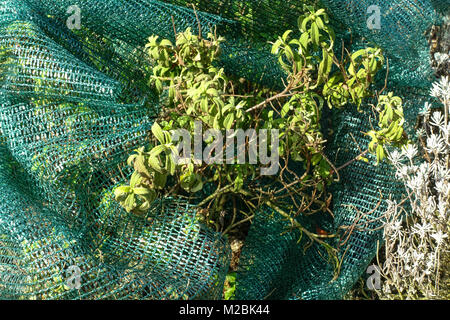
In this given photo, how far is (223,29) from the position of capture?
237 centimetres

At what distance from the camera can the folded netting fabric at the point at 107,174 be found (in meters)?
1.87

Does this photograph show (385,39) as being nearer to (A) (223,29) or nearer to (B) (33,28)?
(A) (223,29)

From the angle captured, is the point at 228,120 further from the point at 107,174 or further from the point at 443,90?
the point at 443,90

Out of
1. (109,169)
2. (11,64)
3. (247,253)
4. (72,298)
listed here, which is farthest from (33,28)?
(247,253)

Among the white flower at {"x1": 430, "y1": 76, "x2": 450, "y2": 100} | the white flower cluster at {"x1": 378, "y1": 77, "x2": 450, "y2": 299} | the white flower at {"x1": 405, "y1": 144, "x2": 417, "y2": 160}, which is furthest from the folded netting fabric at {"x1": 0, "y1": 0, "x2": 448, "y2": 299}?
the white flower at {"x1": 430, "y1": 76, "x2": 450, "y2": 100}

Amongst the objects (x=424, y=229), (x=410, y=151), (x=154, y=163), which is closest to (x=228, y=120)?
(x=154, y=163)

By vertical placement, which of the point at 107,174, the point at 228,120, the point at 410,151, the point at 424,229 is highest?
the point at 228,120

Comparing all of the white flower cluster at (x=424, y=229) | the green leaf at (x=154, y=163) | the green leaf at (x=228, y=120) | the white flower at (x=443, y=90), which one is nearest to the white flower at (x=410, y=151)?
the white flower cluster at (x=424, y=229)

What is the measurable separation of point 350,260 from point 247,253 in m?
0.47

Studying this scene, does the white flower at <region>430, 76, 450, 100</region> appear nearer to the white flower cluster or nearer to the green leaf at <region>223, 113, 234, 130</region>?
the white flower cluster

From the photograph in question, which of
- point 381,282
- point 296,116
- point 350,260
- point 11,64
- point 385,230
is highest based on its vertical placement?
point 11,64

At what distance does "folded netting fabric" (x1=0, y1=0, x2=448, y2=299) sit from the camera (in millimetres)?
1868

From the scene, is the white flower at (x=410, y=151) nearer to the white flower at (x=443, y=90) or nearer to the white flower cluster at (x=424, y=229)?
the white flower cluster at (x=424, y=229)

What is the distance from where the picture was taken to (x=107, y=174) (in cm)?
205
